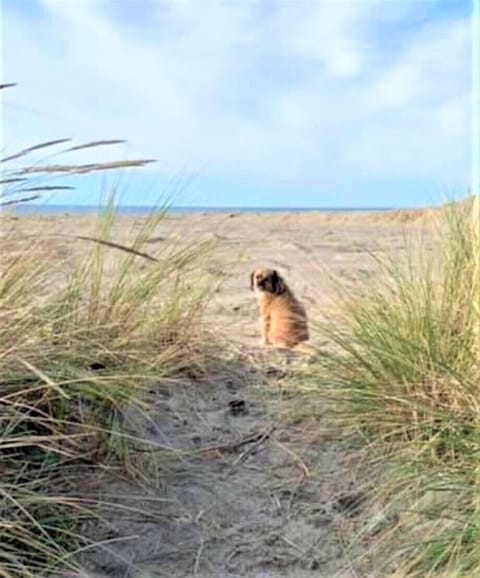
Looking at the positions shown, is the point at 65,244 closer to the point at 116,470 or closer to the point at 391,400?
the point at 116,470

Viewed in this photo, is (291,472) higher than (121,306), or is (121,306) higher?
(121,306)

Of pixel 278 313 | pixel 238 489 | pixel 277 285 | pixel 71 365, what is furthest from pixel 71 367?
pixel 277 285

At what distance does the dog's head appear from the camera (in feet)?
11.5

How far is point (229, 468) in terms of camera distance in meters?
2.09

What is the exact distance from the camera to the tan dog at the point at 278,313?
3.09 m

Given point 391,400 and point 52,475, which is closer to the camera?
point 52,475

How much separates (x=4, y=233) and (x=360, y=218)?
34.6 ft

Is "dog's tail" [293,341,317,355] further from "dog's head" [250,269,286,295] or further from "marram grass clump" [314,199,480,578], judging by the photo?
"dog's head" [250,269,286,295]

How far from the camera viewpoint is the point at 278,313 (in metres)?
3.22

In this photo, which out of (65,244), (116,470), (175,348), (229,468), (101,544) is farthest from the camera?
(175,348)

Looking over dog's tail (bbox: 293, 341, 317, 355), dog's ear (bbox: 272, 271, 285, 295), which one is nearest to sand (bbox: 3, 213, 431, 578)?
dog's tail (bbox: 293, 341, 317, 355)

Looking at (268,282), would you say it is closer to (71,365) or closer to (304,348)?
(304,348)

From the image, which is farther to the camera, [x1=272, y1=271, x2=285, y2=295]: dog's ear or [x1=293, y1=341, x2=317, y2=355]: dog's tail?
[x1=272, y1=271, x2=285, y2=295]: dog's ear

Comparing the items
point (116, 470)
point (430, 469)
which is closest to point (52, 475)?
point (116, 470)
